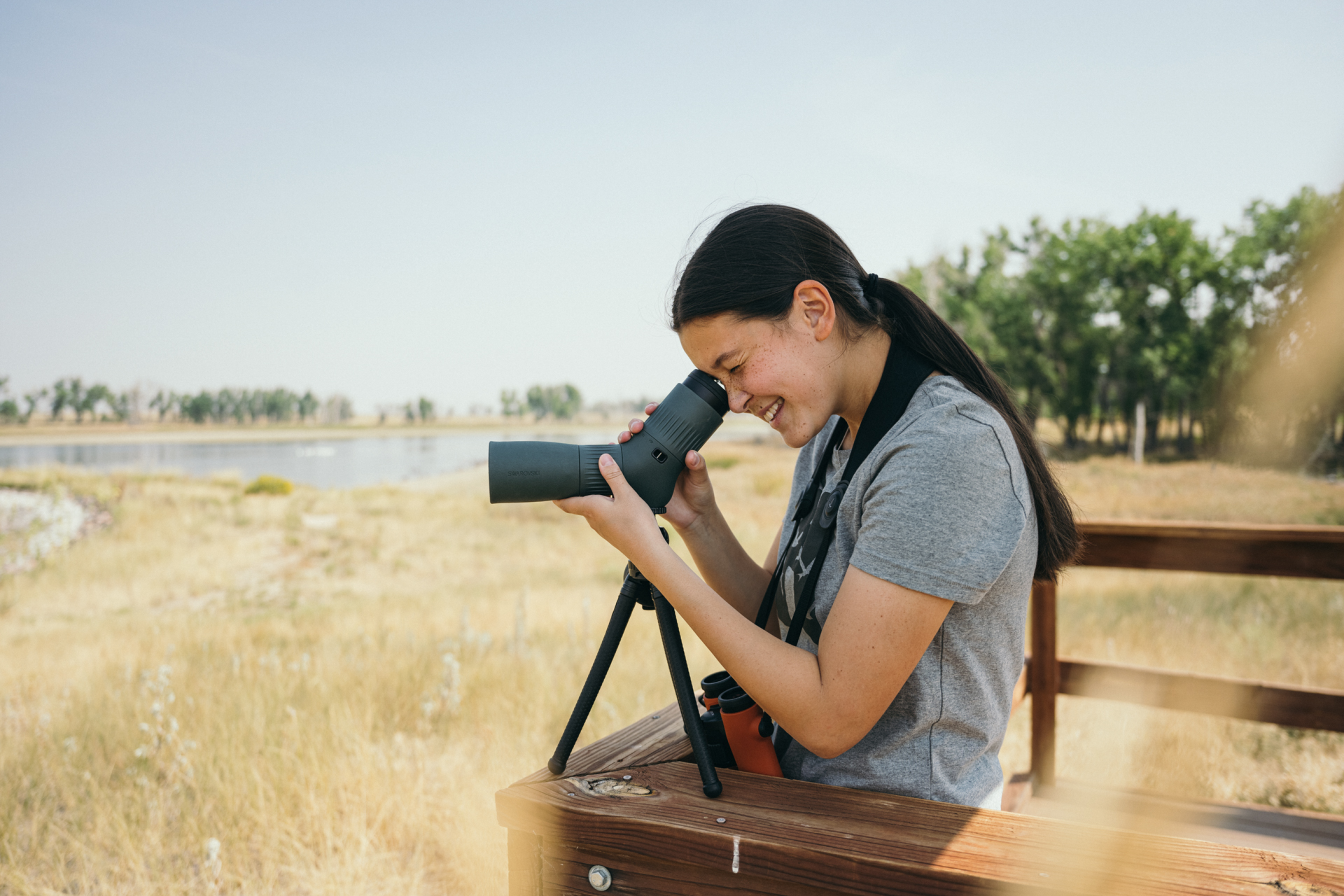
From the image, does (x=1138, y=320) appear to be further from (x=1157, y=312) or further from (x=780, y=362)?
(x=780, y=362)

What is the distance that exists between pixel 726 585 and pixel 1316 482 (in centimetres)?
1899

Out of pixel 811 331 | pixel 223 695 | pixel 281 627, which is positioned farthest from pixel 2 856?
pixel 281 627

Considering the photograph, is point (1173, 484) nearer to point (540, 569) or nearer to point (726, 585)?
point (540, 569)

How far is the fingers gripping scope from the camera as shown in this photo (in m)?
1.05

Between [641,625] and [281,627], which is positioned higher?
[641,625]

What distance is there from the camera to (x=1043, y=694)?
7.28 feet

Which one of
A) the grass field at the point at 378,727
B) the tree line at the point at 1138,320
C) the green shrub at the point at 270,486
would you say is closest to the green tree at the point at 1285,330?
the tree line at the point at 1138,320

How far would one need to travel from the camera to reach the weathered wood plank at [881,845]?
686 mm

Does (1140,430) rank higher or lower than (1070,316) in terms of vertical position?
lower

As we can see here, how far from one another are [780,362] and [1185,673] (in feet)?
6.29

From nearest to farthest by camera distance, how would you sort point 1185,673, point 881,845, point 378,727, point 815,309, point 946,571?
1. point 881,845
2. point 946,571
3. point 815,309
4. point 1185,673
5. point 378,727

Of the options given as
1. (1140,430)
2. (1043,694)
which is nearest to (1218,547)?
(1043,694)

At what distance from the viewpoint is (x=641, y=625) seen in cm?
502

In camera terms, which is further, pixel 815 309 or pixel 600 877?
pixel 815 309
